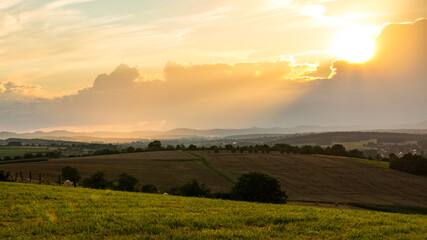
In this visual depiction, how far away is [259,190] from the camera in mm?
53469

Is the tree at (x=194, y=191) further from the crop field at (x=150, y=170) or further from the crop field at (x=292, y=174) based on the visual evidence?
the crop field at (x=150, y=170)

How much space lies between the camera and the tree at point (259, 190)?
5334 cm

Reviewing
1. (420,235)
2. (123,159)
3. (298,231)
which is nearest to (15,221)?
(298,231)

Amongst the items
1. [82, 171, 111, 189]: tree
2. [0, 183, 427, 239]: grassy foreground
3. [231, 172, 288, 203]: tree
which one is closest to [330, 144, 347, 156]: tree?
[82, 171, 111, 189]: tree

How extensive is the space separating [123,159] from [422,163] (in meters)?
121

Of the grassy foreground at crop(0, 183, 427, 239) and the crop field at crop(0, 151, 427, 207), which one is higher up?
the grassy foreground at crop(0, 183, 427, 239)

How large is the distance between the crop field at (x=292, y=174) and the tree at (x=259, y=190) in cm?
2599

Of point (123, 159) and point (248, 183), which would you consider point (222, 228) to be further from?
point (123, 159)

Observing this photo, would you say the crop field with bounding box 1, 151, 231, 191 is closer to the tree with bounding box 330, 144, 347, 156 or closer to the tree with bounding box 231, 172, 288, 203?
the tree with bounding box 231, 172, 288, 203

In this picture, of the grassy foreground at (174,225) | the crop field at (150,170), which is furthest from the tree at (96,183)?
the grassy foreground at (174,225)

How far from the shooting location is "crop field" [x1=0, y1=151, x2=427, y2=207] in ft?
285

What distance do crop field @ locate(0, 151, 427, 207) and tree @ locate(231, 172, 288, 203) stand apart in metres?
26.0

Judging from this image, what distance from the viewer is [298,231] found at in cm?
1327

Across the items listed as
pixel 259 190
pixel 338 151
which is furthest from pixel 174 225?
pixel 338 151
